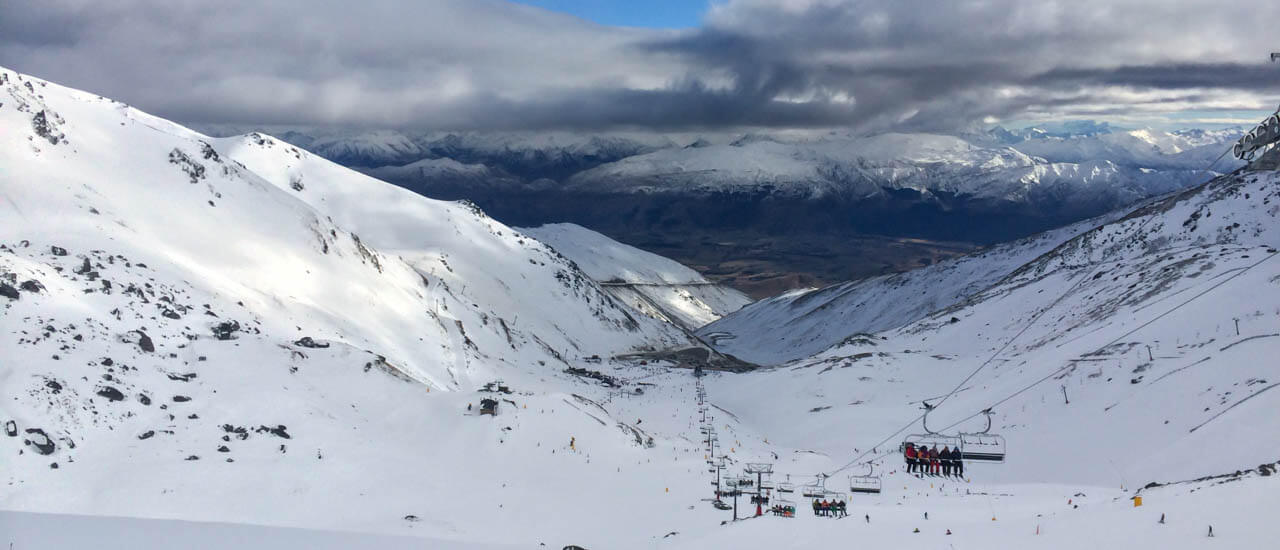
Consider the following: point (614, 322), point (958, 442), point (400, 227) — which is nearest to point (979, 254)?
point (614, 322)

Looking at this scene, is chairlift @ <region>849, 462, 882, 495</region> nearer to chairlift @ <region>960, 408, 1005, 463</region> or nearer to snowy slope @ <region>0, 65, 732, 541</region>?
chairlift @ <region>960, 408, 1005, 463</region>

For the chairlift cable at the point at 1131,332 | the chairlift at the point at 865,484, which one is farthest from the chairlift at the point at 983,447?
the chairlift at the point at 865,484

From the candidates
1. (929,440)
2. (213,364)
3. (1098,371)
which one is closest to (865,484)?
(929,440)

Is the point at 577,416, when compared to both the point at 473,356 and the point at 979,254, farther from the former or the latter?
the point at 979,254

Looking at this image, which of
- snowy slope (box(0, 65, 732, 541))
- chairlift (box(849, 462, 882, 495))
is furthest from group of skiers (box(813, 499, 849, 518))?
snowy slope (box(0, 65, 732, 541))

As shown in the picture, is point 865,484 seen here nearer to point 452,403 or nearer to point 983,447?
point 983,447

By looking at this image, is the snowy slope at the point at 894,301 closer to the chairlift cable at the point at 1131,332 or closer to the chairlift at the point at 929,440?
the chairlift cable at the point at 1131,332
